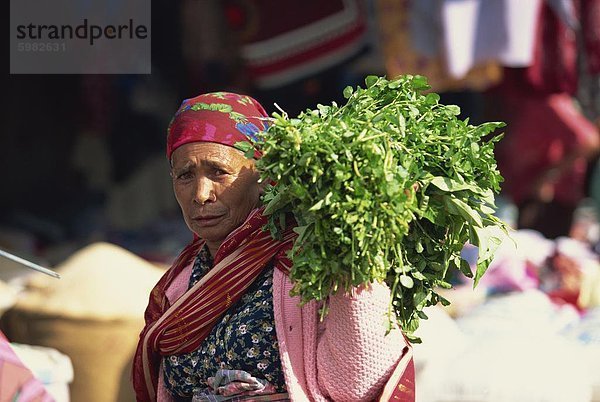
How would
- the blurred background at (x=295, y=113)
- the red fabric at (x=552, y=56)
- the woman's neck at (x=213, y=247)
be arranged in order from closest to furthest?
the woman's neck at (x=213, y=247) < the blurred background at (x=295, y=113) < the red fabric at (x=552, y=56)

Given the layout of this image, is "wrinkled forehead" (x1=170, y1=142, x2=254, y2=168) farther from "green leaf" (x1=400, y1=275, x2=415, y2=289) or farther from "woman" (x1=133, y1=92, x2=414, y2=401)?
"green leaf" (x1=400, y1=275, x2=415, y2=289)

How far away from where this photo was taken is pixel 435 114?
7.04 ft

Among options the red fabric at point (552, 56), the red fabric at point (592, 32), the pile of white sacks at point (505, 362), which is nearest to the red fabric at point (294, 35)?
the red fabric at point (552, 56)

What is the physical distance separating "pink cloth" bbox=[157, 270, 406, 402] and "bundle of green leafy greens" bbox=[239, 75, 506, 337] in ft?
0.17

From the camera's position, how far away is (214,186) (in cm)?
229

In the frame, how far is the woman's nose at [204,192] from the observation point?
2.27 m

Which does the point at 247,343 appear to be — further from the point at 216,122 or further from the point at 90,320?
the point at 90,320

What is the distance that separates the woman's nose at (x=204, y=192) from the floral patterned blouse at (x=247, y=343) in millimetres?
188

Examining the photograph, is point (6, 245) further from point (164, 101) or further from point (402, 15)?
point (402, 15)

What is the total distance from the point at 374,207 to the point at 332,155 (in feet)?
0.38

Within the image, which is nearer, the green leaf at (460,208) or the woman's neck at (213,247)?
the green leaf at (460,208)

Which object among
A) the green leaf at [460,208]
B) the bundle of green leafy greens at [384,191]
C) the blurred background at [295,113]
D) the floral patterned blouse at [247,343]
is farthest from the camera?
the blurred background at [295,113]

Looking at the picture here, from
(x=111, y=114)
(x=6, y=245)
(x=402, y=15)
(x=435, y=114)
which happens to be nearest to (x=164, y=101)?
(x=111, y=114)

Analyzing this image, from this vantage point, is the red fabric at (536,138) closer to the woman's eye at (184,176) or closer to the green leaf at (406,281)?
the woman's eye at (184,176)
